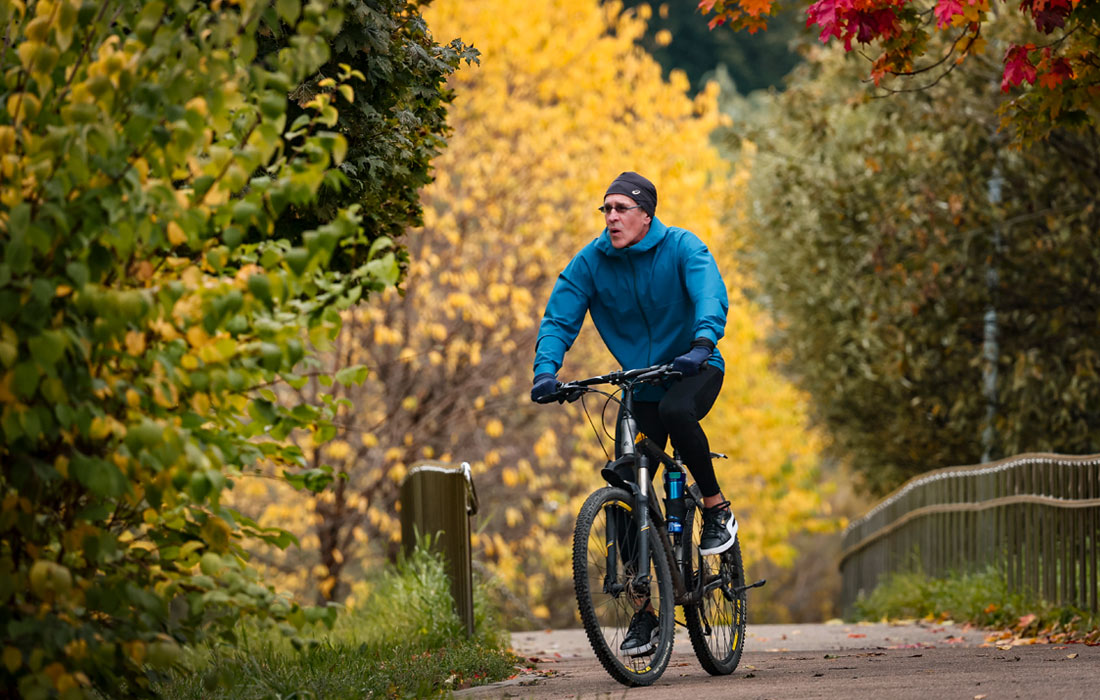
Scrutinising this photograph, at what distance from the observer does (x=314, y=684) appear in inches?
200

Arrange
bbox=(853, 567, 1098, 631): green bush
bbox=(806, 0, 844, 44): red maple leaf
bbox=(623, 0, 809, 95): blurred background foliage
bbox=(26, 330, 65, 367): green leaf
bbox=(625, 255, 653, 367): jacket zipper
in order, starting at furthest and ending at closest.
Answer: bbox=(623, 0, 809, 95): blurred background foliage → bbox=(853, 567, 1098, 631): green bush → bbox=(806, 0, 844, 44): red maple leaf → bbox=(625, 255, 653, 367): jacket zipper → bbox=(26, 330, 65, 367): green leaf

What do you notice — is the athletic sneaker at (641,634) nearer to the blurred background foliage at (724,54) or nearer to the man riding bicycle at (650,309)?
the man riding bicycle at (650,309)

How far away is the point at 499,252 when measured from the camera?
15.4 metres

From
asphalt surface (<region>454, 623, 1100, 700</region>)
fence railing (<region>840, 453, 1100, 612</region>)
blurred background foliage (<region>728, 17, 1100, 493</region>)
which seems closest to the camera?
asphalt surface (<region>454, 623, 1100, 700</region>)

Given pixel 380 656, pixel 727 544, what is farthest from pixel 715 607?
pixel 380 656

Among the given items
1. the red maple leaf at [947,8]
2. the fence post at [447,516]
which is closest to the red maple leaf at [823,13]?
the red maple leaf at [947,8]

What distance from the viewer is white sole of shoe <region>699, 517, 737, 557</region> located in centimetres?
588

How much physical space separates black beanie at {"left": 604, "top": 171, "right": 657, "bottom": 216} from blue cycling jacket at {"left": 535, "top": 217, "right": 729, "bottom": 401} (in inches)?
3.6

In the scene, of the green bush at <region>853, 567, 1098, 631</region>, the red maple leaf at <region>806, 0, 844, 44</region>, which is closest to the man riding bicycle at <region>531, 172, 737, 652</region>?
the red maple leaf at <region>806, 0, 844, 44</region>

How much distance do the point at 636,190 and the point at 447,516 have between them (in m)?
2.64

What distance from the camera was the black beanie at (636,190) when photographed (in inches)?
227

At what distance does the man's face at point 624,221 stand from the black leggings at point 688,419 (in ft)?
2.01

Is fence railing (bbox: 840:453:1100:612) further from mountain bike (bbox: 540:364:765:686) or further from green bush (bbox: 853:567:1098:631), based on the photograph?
mountain bike (bbox: 540:364:765:686)

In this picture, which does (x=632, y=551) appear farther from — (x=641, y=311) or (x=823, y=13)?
(x=823, y=13)
